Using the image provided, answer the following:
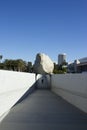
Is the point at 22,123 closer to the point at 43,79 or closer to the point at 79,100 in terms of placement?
the point at 79,100

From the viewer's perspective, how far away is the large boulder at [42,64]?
5867 centimetres

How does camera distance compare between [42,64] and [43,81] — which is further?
[42,64]

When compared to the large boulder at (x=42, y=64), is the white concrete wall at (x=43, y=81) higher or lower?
lower

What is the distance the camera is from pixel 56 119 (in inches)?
535

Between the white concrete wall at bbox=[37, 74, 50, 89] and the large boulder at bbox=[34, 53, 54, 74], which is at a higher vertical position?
the large boulder at bbox=[34, 53, 54, 74]

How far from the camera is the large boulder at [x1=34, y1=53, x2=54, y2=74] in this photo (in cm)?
5867

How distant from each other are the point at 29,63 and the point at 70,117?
7679 cm

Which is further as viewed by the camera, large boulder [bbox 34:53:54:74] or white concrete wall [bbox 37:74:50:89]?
large boulder [bbox 34:53:54:74]

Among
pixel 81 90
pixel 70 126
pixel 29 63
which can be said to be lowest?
pixel 70 126

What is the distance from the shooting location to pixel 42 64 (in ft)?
193

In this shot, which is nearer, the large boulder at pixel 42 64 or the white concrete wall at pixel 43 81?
the white concrete wall at pixel 43 81

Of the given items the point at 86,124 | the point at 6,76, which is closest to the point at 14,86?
the point at 6,76

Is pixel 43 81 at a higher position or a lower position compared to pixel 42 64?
lower

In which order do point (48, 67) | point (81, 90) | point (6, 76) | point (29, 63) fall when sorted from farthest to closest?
point (29, 63) < point (48, 67) < point (81, 90) < point (6, 76)
